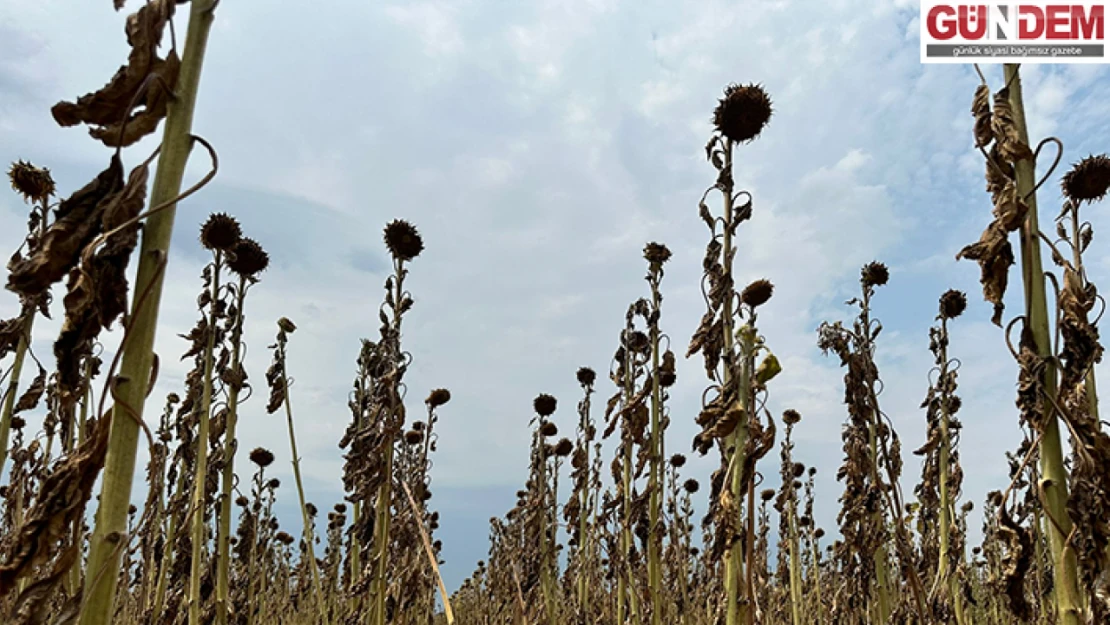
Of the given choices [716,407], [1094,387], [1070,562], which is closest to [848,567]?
[1094,387]

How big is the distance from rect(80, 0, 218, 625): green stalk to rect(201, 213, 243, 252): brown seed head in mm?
3441

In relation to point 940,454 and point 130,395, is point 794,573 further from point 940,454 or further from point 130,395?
point 130,395

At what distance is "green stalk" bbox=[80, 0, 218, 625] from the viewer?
1.05 metres

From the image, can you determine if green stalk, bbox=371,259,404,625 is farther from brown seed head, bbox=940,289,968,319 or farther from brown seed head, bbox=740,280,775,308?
brown seed head, bbox=940,289,968,319

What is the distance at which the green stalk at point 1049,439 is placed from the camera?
1997 mm

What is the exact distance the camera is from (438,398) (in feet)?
22.1

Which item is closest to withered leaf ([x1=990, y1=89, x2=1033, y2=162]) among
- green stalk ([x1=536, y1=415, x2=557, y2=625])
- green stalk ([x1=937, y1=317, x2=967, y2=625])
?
green stalk ([x1=937, y1=317, x2=967, y2=625])

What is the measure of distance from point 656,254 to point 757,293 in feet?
6.00

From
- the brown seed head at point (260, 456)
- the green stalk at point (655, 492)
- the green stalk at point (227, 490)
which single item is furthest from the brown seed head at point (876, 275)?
the brown seed head at point (260, 456)

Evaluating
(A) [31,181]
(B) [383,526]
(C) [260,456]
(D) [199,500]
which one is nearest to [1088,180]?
(B) [383,526]

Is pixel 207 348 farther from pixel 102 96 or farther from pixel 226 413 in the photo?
pixel 102 96

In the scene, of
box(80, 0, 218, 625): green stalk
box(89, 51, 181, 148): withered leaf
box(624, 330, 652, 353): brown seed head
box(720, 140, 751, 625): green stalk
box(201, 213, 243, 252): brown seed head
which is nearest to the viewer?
box(80, 0, 218, 625): green stalk

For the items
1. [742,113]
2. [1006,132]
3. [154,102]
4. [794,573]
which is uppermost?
[742,113]

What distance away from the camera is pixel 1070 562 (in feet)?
6.53
